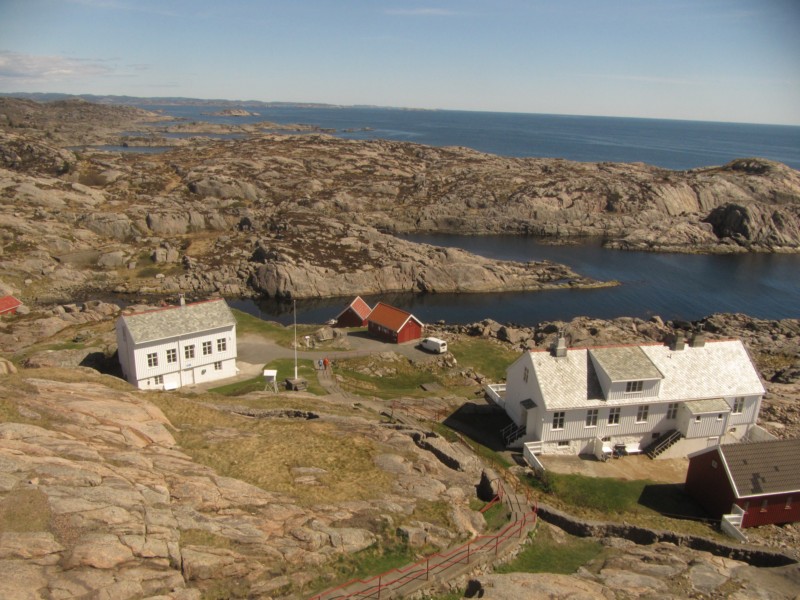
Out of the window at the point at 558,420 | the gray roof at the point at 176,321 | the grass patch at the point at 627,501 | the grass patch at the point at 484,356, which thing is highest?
the gray roof at the point at 176,321

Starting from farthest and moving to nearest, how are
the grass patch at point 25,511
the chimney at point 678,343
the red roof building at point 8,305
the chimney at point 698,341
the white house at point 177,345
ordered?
the red roof building at point 8,305 < the white house at point 177,345 < the chimney at point 698,341 < the chimney at point 678,343 < the grass patch at point 25,511

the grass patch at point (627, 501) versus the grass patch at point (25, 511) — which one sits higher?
the grass patch at point (25, 511)

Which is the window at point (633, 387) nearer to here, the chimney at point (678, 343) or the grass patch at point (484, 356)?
the chimney at point (678, 343)

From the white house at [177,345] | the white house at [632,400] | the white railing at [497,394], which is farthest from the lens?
the white house at [177,345]

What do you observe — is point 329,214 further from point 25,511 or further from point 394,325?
point 25,511

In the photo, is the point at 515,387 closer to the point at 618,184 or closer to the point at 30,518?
the point at 30,518

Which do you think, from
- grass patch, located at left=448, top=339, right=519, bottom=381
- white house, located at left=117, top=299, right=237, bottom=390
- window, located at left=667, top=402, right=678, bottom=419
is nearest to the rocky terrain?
grass patch, located at left=448, top=339, right=519, bottom=381

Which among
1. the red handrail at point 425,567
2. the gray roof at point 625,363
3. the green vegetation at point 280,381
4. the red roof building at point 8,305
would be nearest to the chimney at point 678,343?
the gray roof at point 625,363
